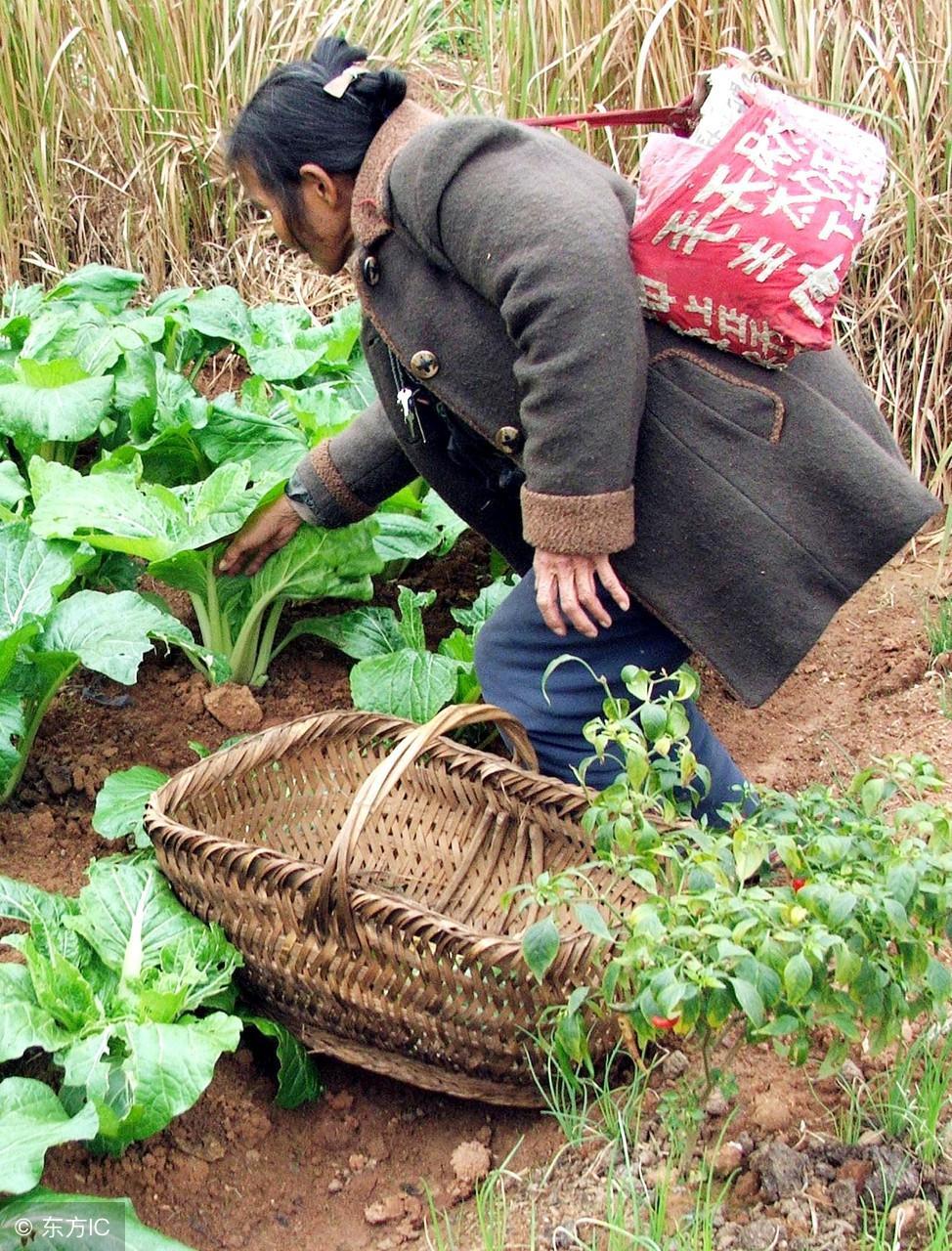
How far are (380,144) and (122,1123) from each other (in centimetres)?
140

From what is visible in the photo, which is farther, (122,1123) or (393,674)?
(393,674)

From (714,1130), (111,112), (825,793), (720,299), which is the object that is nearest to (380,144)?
(720,299)

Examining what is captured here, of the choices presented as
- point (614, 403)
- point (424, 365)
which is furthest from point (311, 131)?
point (614, 403)

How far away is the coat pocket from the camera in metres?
2.06

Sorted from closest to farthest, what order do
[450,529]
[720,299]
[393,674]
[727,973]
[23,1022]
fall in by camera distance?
[727,973] → [23,1022] → [720,299] → [393,674] → [450,529]

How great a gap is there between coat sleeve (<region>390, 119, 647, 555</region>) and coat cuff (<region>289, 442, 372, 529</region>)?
0.61 m

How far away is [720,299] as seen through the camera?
1.95m

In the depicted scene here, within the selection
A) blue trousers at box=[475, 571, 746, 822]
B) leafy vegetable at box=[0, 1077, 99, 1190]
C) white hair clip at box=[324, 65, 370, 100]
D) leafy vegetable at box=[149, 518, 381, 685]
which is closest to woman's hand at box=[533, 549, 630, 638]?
blue trousers at box=[475, 571, 746, 822]

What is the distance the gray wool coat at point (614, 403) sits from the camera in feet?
6.24

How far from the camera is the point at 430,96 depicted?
13.4ft

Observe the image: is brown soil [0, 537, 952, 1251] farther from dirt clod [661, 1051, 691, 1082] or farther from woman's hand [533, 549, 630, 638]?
woman's hand [533, 549, 630, 638]

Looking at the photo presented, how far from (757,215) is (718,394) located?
0.28 meters

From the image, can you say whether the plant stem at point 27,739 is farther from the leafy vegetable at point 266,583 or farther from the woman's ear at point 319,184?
the woman's ear at point 319,184

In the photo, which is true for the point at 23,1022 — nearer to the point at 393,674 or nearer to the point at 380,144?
the point at 393,674
